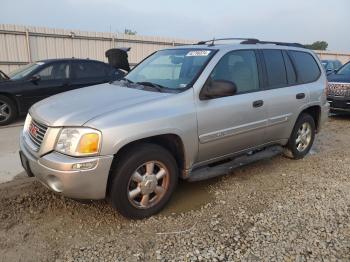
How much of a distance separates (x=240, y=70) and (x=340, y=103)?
226 inches

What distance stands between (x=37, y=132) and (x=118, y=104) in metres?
0.85

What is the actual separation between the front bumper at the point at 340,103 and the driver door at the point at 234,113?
5.23 meters

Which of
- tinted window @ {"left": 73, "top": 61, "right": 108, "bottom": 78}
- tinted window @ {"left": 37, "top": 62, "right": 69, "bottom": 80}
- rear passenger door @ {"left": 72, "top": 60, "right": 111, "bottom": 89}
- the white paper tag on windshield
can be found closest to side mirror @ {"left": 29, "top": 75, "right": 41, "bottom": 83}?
tinted window @ {"left": 37, "top": 62, "right": 69, "bottom": 80}

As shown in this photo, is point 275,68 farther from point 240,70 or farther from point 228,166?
point 228,166

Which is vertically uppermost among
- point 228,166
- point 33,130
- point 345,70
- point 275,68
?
point 275,68

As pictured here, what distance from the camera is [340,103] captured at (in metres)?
9.05

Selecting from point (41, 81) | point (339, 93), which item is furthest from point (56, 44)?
point (339, 93)

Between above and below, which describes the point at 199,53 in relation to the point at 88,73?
above

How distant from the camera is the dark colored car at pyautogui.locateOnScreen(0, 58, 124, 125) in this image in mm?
8266

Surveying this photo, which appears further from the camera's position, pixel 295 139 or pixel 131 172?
pixel 295 139

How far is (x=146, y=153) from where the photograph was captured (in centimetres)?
343

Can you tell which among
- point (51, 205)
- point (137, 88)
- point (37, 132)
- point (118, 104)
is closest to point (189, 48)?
point (137, 88)

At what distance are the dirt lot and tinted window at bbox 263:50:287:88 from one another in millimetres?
1323

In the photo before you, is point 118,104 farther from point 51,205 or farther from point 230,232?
point 230,232
